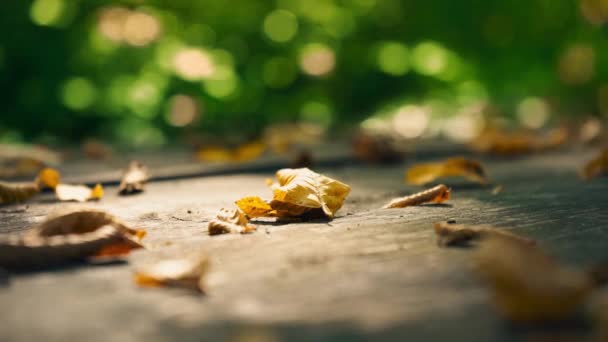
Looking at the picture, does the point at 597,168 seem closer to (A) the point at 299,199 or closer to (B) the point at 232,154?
(A) the point at 299,199

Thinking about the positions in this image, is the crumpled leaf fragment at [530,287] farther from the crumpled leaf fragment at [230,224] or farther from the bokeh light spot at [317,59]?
the bokeh light spot at [317,59]

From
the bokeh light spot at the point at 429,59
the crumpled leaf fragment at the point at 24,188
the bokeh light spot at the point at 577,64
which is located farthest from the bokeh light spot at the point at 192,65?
the bokeh light spot at the point at 577,64

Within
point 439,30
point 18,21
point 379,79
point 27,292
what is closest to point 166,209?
point 27,292

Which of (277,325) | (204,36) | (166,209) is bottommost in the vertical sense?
(277,325)

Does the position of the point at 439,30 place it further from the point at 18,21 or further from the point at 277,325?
the point at 277,325

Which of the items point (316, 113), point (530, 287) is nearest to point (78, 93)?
point (316, 113)
